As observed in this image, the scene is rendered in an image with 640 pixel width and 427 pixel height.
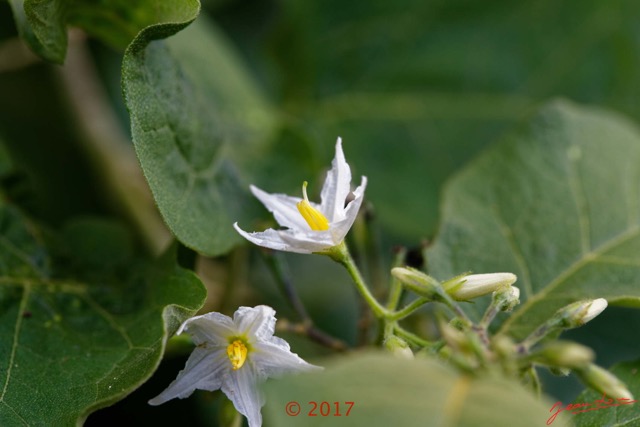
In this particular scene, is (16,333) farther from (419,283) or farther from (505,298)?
(505,298)

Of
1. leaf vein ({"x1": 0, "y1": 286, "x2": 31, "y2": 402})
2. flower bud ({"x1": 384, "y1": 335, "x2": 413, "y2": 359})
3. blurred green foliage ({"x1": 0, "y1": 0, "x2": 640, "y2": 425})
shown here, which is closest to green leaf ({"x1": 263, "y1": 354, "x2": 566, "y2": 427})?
flower bud ({"x1": 384, "y1": 335, "x2": 413, "y2": 359})

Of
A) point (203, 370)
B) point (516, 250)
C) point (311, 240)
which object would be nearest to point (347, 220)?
point (311, 240)

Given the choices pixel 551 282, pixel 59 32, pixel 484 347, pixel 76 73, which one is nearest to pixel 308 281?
pixel 76 73

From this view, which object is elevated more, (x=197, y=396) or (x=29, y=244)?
(x=29, y=244)

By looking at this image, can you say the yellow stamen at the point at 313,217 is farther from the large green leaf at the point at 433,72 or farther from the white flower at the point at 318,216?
the large green leaf at the point at 433,72

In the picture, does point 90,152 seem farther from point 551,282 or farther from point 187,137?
point 551,282
